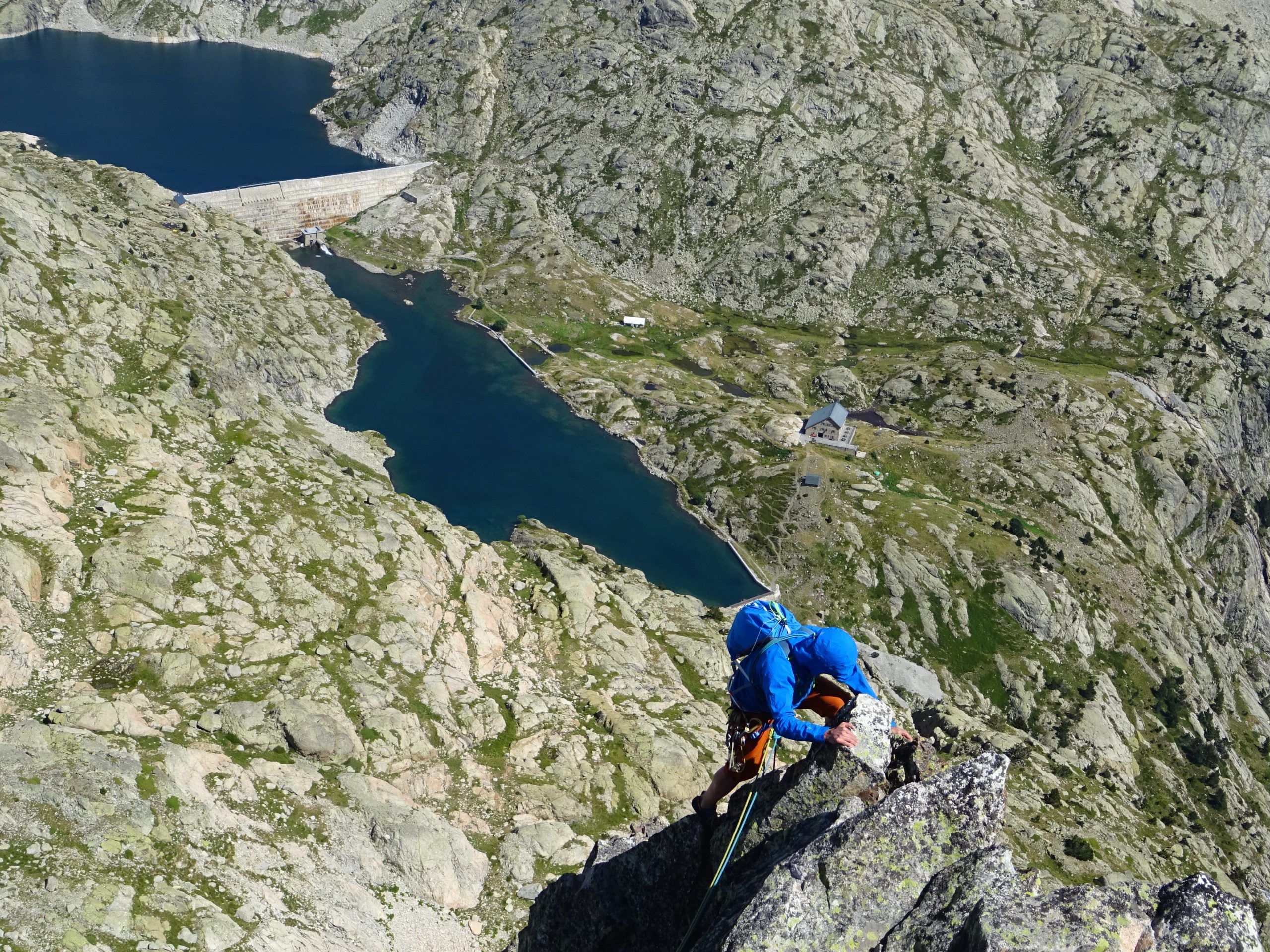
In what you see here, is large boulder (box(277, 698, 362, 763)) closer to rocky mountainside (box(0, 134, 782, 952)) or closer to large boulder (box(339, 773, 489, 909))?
rocky mountainside (box(0, 134, 782, 952))

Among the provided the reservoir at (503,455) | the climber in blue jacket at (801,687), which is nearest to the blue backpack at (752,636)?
the climber in blue jacket at (801,687)

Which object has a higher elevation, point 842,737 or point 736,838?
point 842,737

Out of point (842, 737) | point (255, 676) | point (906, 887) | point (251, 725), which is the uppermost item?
point (842, 737)

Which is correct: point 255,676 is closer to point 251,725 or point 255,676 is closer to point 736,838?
point 251,725

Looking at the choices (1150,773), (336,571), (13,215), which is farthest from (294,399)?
(1150,773)

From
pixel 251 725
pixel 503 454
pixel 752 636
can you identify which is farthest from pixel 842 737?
pixel 503 454

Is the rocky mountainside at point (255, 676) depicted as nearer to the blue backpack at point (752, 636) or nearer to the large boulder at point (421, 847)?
the large boulder at point (421, 847)
